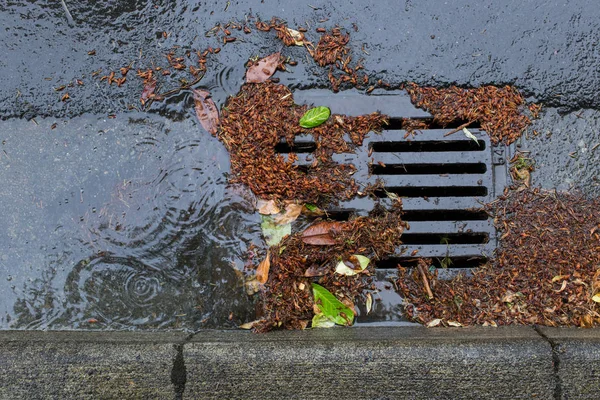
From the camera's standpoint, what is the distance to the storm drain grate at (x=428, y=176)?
2.39 meters

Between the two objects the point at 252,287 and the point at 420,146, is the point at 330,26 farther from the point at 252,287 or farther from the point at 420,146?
the point at 252,287

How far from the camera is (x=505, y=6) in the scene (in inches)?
95.3

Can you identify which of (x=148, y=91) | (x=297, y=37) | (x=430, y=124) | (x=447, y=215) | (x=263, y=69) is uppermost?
(x=297, y=37)

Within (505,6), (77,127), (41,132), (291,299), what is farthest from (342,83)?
(41,132)

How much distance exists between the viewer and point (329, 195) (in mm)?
2396

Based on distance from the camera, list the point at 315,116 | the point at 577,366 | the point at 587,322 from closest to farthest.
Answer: the point at 577,366 < the point at 587,322 < the point at 315,116

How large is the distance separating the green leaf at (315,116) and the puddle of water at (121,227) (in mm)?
442

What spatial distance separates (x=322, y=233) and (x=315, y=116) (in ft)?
1.91

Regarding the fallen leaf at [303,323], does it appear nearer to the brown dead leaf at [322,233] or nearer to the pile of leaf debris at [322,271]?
the pile of leaf debris at [322,271]

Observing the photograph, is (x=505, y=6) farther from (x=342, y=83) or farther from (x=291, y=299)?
(x=291, y=299)

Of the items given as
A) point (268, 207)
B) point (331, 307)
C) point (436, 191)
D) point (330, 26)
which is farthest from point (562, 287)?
point (330, 26)

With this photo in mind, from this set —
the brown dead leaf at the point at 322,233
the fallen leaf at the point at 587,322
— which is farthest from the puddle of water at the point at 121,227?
the fallen leaf at the point at 587,322

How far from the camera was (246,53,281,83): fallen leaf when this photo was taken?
7.90 feet

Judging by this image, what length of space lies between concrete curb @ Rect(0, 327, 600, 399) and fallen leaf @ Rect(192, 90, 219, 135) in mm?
1050
